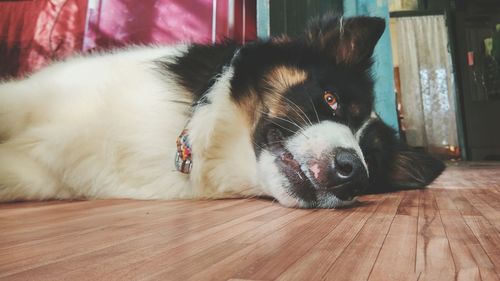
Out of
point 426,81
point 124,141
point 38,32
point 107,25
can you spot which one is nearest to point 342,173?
point 124,141

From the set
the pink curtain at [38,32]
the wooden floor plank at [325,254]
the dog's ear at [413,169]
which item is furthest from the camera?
the pink curtain at [38,32]

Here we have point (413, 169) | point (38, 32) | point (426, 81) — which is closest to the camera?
point (413, 169)

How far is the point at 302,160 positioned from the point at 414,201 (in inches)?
22.2

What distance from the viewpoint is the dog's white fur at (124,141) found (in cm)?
163

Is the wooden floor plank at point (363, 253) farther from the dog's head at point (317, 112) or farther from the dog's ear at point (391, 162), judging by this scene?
the dog's ear at point (391, 162)

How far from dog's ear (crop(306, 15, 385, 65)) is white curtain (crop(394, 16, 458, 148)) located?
23.4ft

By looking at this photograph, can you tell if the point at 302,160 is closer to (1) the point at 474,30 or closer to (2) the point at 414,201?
(2) the point at 414,201

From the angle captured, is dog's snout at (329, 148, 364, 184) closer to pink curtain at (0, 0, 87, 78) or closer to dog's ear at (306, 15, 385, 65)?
dog's ear at (306, 15, 385, 65)

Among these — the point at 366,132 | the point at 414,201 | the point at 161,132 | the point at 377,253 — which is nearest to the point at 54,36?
the point at 161,132

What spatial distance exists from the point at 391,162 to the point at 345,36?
63 centimetres

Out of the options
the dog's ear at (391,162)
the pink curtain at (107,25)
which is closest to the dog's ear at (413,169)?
the dog's ear at (391,162)

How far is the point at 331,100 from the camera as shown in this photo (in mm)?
1641

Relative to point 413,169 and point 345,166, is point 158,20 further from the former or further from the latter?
point 345,166

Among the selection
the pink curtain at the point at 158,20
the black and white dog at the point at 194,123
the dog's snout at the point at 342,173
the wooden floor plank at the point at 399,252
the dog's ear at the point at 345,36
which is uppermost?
the pink curtain at the point at 158,20
